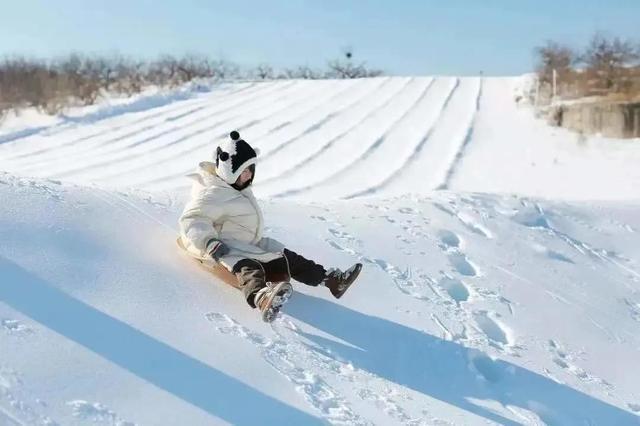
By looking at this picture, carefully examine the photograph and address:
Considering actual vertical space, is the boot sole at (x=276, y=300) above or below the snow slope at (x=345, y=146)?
above

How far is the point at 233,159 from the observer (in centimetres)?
334

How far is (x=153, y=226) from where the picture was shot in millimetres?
3668

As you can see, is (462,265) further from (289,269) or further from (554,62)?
(554,62)

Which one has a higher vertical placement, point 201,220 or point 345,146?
point 201,220

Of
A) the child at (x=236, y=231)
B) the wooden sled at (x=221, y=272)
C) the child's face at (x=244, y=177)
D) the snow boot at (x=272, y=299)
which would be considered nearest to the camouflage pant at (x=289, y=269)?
the child at (x=236, y=231)

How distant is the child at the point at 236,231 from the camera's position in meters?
3.15

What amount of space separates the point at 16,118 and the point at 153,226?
1218 cm

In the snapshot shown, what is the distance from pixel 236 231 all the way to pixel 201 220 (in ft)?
0.68

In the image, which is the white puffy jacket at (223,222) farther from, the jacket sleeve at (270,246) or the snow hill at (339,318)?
the snow hill at (339,318)

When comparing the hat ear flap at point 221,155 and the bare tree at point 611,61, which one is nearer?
the hat ear flap at point 221,155

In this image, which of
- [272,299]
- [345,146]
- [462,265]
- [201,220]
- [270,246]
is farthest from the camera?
[345,146]

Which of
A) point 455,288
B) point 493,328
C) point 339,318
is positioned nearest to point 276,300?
point 339,318

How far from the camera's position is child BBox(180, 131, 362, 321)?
3.15 m

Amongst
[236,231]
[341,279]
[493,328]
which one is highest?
[236,231]
